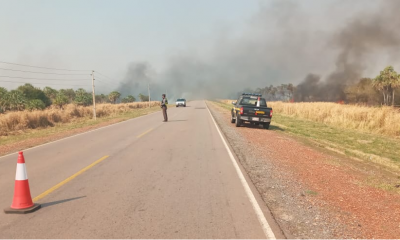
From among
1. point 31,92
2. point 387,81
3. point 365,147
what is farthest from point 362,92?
Result: point 31,92

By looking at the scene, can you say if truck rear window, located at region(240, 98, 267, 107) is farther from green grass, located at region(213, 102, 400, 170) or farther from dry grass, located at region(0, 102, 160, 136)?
dry grass, located at region(0, 102, 160, 136)

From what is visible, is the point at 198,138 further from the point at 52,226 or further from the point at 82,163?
the point at 52,226

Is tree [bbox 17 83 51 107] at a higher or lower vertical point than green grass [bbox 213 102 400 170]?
higher

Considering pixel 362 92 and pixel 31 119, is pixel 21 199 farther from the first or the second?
pixel 362 92

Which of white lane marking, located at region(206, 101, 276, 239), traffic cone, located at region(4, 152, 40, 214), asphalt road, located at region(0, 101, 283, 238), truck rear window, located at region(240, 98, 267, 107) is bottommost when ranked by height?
white lane marking, located at region(206, 101, 276, 239)

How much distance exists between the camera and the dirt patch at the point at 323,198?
388 centimetres

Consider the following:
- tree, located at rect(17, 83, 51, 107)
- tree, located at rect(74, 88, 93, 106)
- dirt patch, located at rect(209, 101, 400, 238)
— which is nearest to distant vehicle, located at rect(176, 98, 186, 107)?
tree, located at rect(17, 83, 51, 107)

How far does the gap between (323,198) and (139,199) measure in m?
3.35

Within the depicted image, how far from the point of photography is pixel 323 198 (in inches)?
204

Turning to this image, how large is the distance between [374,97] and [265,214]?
3458 inches

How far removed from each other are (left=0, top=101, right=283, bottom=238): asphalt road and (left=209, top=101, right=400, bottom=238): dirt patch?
0.38 metres

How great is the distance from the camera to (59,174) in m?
6.57

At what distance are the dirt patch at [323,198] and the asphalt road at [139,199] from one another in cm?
38

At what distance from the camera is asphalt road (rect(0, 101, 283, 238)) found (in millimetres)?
3693
